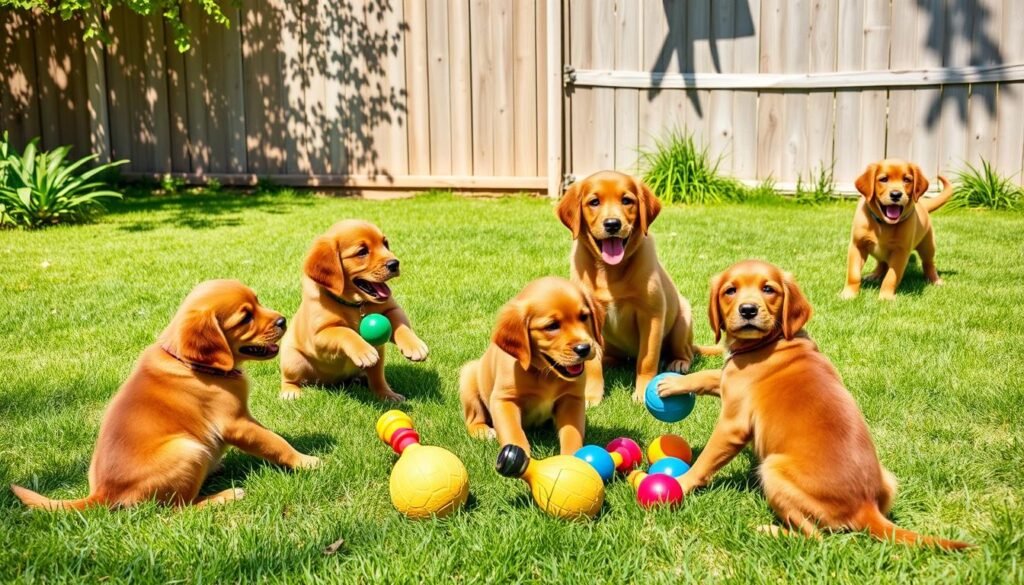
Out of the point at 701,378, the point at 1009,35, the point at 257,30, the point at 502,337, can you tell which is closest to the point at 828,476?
the point at 701,378

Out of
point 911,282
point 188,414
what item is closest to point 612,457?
point 188,414

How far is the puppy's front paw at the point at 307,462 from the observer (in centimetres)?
391

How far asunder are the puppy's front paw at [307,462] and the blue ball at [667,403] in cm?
149

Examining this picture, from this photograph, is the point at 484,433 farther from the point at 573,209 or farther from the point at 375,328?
the point at 573,209

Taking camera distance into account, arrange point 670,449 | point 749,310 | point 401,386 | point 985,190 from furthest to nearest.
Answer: point 985,190
point 401,386
point 670,449
point 749,310

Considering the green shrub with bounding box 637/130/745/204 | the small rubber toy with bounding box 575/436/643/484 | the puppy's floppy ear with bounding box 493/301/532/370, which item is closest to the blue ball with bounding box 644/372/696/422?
the small rubber toy with bounding box 575/436/643/484

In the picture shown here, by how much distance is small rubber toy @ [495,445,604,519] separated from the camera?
3.27 m

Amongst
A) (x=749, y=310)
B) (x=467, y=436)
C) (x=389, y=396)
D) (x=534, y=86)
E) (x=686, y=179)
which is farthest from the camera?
(x=534, y=86)

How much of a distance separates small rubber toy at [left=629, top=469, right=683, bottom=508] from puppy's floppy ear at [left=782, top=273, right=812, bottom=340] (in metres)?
0.77

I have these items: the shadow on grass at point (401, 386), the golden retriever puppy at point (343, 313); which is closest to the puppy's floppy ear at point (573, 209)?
the golden retriever puppy at point (343, 313)

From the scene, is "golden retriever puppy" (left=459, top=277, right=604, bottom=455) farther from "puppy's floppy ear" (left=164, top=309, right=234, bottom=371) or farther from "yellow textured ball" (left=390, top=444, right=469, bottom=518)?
"puppy's floppy ear" (left=164, top=309, right=234, bottom=371)

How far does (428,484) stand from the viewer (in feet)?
11.0

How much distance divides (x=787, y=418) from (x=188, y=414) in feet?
7.72

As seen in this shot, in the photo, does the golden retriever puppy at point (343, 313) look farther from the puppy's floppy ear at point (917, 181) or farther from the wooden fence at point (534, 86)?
the wooden fence at point (534, 86)
